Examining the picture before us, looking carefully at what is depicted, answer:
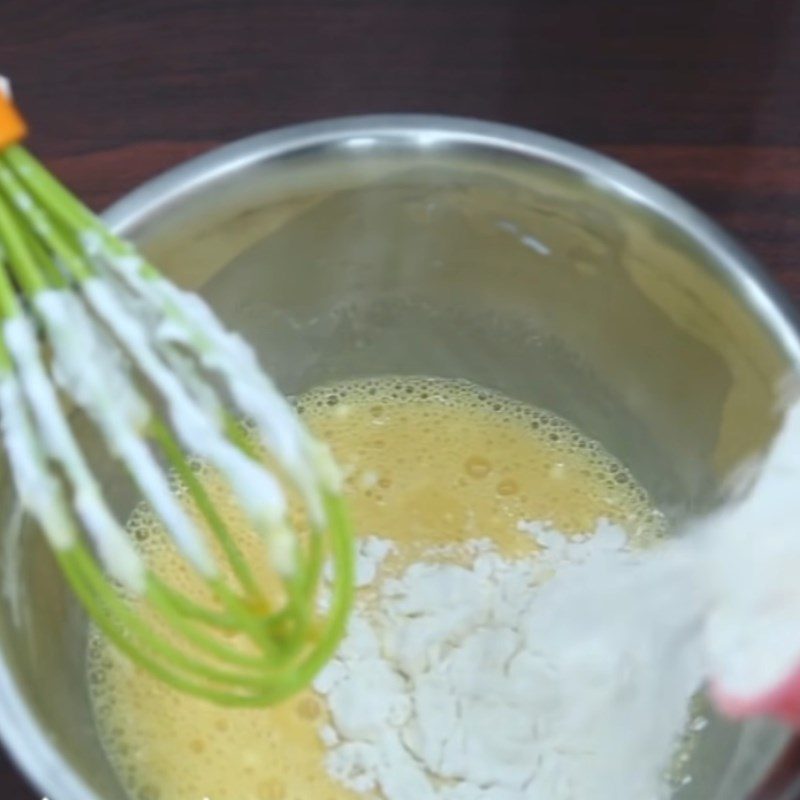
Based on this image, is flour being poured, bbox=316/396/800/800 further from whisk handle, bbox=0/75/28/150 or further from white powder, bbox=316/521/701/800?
whisk handle, bbox=0/75/28/150

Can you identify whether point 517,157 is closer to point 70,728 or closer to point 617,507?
point 617,507

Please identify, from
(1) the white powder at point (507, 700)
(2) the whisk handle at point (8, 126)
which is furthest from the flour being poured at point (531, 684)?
(2) the whisk handle at point (8, 126)

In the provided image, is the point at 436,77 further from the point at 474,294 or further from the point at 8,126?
the point at 8,126

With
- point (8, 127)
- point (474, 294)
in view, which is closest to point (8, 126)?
point (8, 127)

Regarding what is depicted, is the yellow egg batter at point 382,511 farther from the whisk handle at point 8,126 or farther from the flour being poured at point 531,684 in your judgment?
the whisk handle at point 8,126

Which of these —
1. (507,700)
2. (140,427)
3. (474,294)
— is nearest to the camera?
(140,427)

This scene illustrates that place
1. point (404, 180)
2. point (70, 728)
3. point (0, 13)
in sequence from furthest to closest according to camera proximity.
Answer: point (0, 13)
point (404, 180)
point (70, 728)

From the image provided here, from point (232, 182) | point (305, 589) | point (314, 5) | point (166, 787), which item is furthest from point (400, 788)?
point (314, 5)
